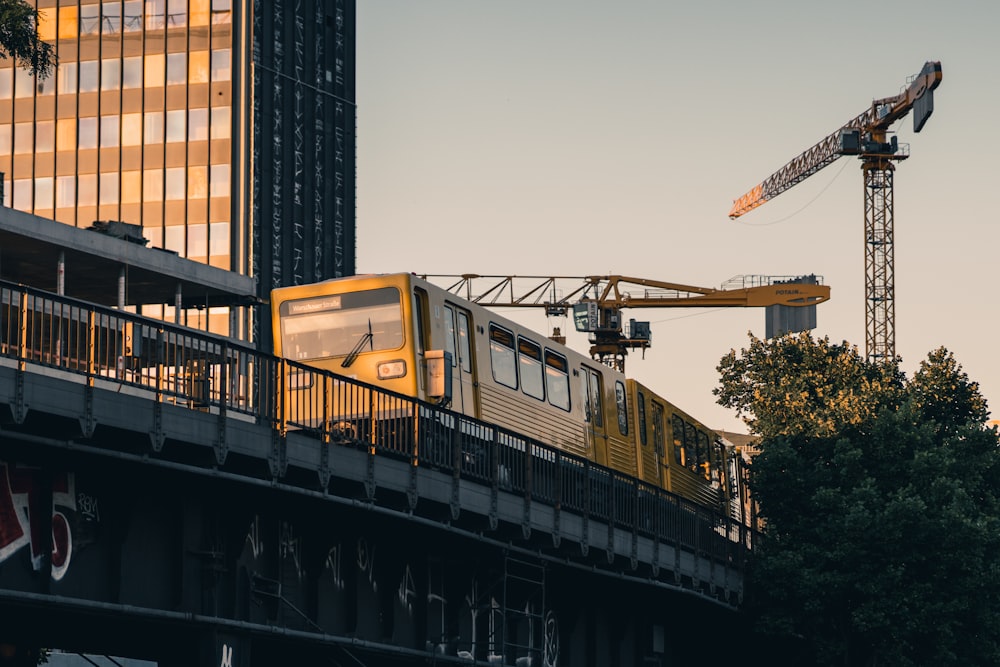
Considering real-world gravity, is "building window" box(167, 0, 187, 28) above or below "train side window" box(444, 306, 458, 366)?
above

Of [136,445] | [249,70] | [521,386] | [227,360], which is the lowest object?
[136,445]

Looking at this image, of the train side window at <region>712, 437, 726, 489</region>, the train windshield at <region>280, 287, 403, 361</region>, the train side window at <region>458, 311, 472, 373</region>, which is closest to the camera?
the train windshield at <region>280, 287, 403, 361</region>

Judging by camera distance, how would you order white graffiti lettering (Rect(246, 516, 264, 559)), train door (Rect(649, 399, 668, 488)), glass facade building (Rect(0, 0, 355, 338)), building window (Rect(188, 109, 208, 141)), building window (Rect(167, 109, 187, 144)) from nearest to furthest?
white graffiti lettering (Rect(246, 516, 264, 559)) < train door (Rect(649, 399, 668, 488)) < glass facade building (Rect(0, 0, 355, 338)) < building window (Rect(188, 109, 208, 141)) < building window (Rect(167, 109, 187, 144))

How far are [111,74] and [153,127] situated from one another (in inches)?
172

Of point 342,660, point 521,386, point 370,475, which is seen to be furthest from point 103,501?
point 521,386

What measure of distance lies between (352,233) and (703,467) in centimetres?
6227

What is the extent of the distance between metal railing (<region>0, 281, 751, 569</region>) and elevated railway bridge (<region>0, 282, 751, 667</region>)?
0.06 m

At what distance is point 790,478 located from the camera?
4256cm

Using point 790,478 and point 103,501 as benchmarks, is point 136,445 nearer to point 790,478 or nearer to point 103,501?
point 103,501

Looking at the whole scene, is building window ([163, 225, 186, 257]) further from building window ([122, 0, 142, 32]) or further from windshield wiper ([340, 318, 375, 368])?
windshield wiper ([340, 318, 375, 368])

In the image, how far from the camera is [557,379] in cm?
3550

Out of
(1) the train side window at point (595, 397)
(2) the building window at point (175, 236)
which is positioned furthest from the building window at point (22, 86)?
(1) the train side window at point (595, 397)

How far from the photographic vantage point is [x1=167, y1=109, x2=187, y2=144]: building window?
99500mm

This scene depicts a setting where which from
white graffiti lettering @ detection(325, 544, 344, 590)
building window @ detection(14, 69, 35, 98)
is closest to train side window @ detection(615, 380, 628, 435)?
white graffiti lettering @ detection(325, 544, 344, 590)
